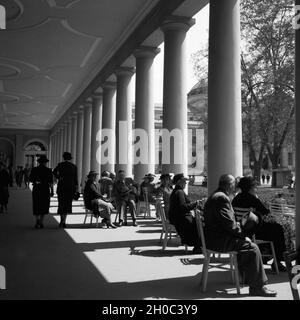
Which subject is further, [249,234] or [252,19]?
[252,19]

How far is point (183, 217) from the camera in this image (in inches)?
284

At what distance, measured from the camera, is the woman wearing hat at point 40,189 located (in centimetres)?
1077

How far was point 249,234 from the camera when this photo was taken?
5527 mm

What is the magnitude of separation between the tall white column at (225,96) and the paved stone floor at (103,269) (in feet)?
6.65

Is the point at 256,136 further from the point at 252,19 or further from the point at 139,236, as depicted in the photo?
the point at 139,236

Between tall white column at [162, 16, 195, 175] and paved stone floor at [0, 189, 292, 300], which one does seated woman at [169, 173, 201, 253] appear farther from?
tall white column at [162, 16, 195, 175]

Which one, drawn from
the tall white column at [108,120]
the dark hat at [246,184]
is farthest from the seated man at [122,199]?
the tall white column at [108,120]

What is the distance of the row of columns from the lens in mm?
8531

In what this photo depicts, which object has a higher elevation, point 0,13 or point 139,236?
point 0,13

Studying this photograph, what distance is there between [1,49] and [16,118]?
23.9 meters

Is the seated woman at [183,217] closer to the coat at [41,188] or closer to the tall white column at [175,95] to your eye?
the tall white column at [175,95]

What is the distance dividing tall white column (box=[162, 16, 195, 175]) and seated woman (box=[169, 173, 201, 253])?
4.35 meters
